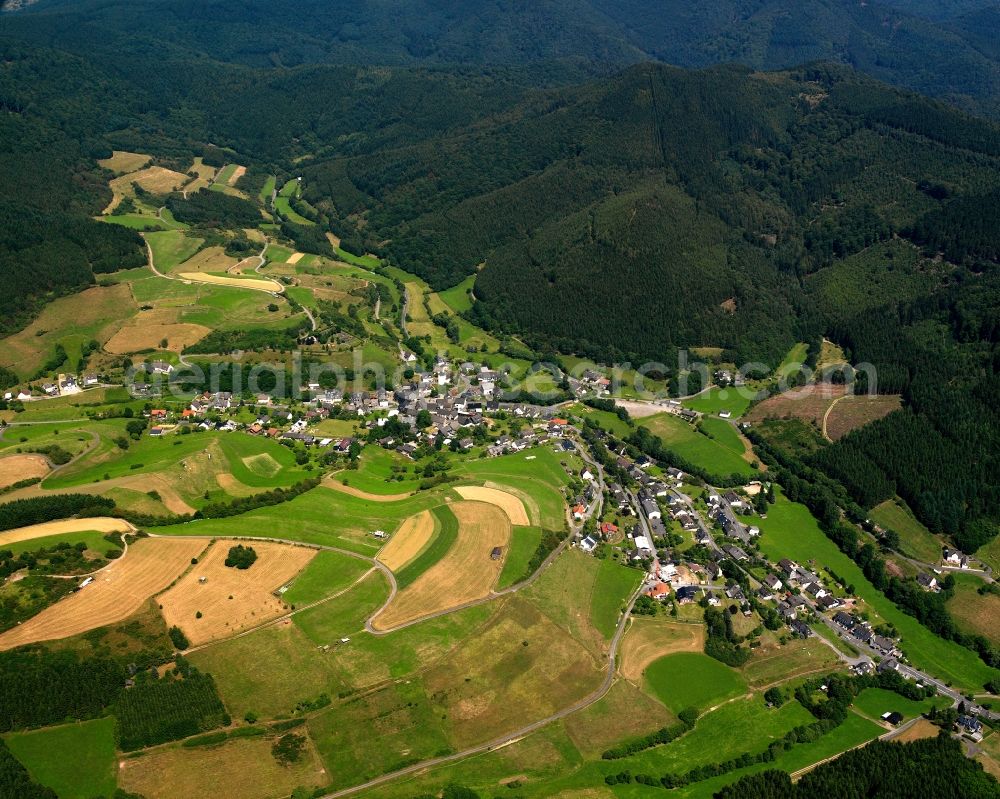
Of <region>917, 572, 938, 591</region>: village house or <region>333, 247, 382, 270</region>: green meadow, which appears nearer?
<region>917, 572, 938, 591</region>: village house

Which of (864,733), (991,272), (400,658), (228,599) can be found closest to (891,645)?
(864,733)

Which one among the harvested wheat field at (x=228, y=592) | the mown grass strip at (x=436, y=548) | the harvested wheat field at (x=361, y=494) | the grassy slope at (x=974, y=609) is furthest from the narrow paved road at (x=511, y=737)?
the grassy slope at (x=974, y=609)

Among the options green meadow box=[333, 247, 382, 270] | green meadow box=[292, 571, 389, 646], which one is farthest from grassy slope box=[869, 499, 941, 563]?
green meadow box=[333, 247, 382, 270]

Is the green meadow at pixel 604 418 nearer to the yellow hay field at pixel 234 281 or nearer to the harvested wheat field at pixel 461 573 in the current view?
the harvested wheat field at pixel 461 573

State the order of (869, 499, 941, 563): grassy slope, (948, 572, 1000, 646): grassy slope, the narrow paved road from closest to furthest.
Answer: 1. the narrow paved road
2. (948, 572, 1000, 646): grassy slope
3. (869, 499, 941, 563): grassy slope

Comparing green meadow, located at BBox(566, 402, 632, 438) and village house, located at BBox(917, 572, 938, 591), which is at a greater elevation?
village house, located at BBox(917, 572, 938, 591)

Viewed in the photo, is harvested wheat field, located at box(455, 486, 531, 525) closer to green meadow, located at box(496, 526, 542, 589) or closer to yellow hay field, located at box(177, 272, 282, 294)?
green meadow, located at box(496, 526, 542, 589)
